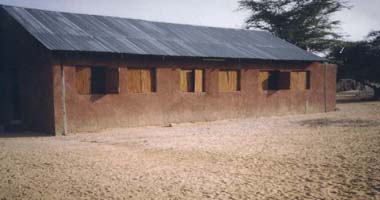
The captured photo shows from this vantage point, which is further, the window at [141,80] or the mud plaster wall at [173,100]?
the window at [141,80]

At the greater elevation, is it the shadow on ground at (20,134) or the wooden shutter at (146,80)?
the wooden shutter at (146,80)

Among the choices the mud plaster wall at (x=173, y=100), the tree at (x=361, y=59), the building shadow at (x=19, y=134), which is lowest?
the building shadow at (x=19, y=134)

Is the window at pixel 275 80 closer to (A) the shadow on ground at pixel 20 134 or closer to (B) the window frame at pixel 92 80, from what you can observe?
(B) the window frame at pixel 92 80

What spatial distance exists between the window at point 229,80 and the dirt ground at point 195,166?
520 centimetres

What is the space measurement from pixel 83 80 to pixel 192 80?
5058 millimetres

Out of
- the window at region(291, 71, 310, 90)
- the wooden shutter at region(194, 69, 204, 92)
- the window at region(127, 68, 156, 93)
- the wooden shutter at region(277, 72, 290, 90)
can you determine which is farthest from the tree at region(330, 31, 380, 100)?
the window at region(127, 68, 156, 93)

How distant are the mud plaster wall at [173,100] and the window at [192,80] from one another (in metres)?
0.24

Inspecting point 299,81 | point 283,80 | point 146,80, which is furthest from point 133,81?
point 299,81

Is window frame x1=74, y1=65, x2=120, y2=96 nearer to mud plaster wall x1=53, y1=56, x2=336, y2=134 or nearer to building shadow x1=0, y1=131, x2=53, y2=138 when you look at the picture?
mud plaster wall x1=53, y1=56, x2=336, y2=134

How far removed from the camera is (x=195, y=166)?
26.6 feet

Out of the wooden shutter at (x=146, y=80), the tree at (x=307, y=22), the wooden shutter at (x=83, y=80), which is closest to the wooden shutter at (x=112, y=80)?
the wooden shutter at (x=83, y=80)

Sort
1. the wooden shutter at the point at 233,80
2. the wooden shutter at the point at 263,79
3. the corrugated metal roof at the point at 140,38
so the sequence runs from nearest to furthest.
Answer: the corrugated metal roof at the point at 140,38 < the wooden shutter at the point at 233,80 < the wooden shutter at the point at 263,79

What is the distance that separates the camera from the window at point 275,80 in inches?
784

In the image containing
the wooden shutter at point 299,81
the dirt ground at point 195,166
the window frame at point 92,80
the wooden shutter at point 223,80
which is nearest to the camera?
the dirt ground at point 195,166
